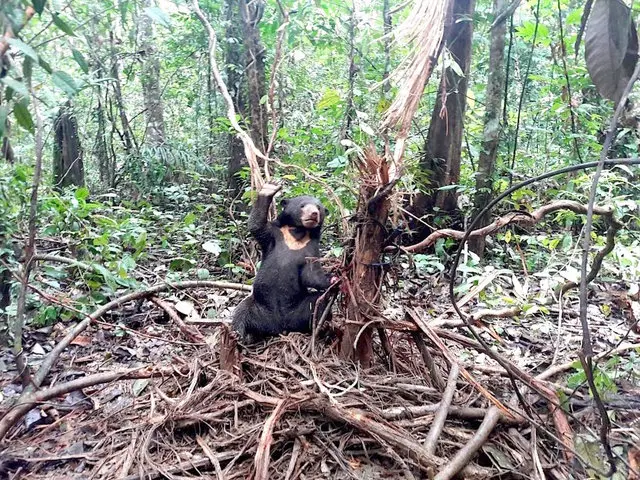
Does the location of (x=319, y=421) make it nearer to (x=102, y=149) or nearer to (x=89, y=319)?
(x=89, y=319)

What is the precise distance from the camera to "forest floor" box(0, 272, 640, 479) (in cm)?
243

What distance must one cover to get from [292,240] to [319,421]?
1569 mm

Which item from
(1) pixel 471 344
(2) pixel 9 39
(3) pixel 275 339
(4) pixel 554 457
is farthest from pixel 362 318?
(2) pixel 9 39

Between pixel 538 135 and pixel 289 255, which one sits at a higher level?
pixel 538 135

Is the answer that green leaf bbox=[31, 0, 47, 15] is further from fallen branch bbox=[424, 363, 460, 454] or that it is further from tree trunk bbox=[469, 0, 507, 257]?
tree trunk bbox=[469, 0, 507, 257]

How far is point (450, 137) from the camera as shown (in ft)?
22.9

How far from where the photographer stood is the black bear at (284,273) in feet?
12.2

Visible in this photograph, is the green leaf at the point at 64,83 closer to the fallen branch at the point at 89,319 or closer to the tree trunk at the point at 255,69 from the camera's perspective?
Answer: the fallen branch at the point at 89,319

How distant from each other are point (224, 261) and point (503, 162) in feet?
12.8

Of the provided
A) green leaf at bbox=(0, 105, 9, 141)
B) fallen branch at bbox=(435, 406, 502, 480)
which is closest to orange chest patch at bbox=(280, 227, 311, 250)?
fallen branch at bbox=(435, 406, 502, 480)

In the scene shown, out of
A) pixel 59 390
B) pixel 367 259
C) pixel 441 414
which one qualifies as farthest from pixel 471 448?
pixel 59 390

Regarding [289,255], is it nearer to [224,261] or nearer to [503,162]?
[224,261]

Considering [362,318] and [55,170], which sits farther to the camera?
[55,170]

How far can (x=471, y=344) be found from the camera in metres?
2.99
